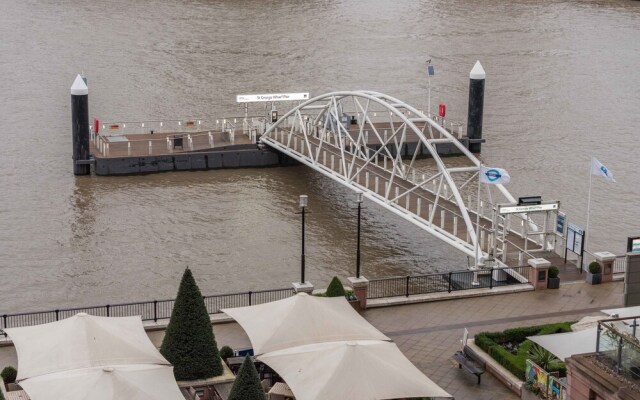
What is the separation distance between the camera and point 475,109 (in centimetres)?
6112

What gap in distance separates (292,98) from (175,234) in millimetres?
15192

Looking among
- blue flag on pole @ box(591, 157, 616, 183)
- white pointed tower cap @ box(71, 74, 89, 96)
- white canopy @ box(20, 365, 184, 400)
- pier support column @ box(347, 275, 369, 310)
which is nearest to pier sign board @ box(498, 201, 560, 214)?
blue flag on pole @ box(591, 157, 616, 183)

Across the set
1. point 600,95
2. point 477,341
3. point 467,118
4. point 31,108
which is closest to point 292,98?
point 467,118

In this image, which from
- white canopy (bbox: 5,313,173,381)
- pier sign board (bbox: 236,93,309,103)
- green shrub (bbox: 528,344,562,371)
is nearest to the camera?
white canopy (bbox: 5,313,173,381)

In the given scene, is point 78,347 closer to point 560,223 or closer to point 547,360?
point 547,360

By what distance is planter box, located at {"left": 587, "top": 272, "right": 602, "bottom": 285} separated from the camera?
3678 centimetres

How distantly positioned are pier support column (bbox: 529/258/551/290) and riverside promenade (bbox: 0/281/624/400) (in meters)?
0.29

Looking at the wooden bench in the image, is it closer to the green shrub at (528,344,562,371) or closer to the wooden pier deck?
the green shrub at (528,344,562,371)

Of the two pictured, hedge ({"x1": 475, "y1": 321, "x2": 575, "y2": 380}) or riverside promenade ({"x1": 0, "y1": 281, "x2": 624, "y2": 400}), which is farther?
riverside promenade ({"x1": 0, "y1": 281, "x2": 624, "y2": 400})

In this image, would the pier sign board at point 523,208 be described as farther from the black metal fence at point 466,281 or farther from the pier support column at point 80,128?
the pier support column at point 80,128

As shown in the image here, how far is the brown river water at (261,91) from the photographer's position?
43156 millimetres

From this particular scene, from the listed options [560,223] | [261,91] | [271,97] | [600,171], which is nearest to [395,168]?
[560,223]

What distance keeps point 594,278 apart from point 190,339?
13993mm

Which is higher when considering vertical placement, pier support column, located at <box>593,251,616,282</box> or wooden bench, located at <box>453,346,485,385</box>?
pier support column, located at <box>593,251,616,282</box>
